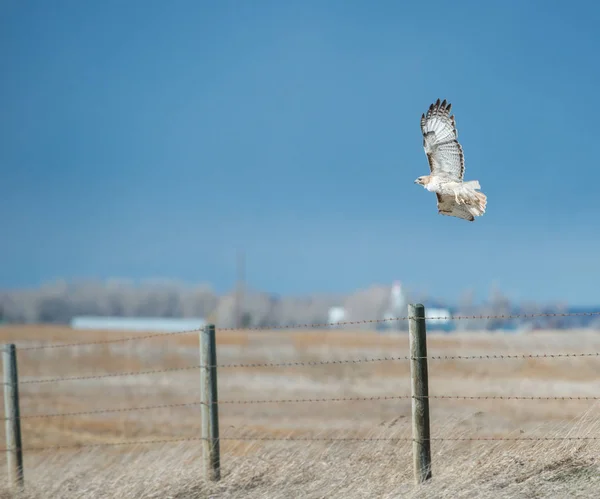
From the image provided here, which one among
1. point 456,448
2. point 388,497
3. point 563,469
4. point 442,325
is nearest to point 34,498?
point 388,497

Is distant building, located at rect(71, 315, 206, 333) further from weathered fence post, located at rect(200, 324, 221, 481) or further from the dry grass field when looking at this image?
weathered fence post, located at rect(200, 324, 221, 481)

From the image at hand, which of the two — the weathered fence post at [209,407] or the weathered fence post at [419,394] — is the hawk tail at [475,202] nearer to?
the weathered fence post at [419,394]

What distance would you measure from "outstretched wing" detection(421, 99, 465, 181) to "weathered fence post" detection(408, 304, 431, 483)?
1954 mm

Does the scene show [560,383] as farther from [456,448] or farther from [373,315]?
[373,315]

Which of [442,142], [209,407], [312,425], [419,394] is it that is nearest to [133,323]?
[312,425]

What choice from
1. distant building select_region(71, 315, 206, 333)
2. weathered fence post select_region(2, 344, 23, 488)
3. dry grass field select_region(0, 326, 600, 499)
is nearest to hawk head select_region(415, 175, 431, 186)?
dry grass field select_region(0, 326, 600, 499)

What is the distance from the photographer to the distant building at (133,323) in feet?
256

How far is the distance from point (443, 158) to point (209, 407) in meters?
3.38

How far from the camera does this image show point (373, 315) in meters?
81.3

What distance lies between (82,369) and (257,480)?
90.4ft

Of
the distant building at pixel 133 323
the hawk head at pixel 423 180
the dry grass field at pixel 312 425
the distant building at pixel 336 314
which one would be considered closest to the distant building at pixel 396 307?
the distant building at pixel 336 314

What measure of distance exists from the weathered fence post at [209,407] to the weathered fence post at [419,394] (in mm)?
1983

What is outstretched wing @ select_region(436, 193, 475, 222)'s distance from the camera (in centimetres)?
924

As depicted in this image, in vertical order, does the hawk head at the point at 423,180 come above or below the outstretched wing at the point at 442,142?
below
